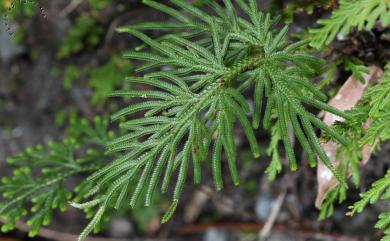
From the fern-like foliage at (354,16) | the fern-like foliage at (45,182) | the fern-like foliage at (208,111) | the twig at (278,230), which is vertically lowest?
the twig at (278,230)

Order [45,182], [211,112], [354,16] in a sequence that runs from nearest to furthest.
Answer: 1. [211,112]
2. [354,16]
3. [45,182]

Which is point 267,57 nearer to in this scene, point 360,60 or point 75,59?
point 360,60

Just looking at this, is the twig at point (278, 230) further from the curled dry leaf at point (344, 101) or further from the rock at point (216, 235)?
the curled dry leaf at point (344, 101)

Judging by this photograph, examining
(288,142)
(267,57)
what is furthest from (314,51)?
(288,142)

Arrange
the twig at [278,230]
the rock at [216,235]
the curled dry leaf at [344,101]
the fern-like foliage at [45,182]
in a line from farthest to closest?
the rock at [216,235]
the twig at [278,230]
the fern-like foliage at [45,182]
the curled dry leaf at [344,101]

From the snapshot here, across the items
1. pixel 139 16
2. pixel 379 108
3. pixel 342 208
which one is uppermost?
pixel 139 16

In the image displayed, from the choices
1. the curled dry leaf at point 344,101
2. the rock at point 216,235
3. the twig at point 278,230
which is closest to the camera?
the curled dry leaf at point 344,101

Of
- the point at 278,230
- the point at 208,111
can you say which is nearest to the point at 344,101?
the point at 208,111

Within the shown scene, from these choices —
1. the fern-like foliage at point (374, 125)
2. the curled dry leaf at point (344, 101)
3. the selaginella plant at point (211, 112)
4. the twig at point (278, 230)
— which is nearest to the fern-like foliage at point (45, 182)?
the selaginella plant at point (211, 112)

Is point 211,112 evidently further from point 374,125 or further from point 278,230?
point 278,230

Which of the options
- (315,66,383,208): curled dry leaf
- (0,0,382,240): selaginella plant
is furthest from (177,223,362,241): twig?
(0,0,382,240): selaginella plant

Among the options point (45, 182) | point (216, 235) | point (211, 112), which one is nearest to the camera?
point (211, 112)
